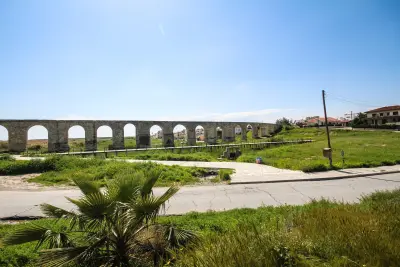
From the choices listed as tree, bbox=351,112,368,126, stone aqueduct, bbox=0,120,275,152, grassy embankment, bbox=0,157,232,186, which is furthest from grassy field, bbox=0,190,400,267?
tree, bbox=351,112,368,126

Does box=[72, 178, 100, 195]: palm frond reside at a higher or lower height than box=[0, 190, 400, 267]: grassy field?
higher

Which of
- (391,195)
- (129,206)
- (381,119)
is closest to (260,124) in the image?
(381,119)

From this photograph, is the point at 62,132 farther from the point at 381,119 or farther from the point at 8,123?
the point at 381,119

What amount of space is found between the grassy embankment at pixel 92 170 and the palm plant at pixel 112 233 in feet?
20.0

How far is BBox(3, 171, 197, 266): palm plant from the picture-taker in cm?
232

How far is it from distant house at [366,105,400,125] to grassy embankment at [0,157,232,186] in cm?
6715

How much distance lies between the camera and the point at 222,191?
776cm

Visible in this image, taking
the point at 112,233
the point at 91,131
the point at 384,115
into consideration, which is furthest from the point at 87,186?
the point at 384,115

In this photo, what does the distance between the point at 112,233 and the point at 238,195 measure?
5.21 metres

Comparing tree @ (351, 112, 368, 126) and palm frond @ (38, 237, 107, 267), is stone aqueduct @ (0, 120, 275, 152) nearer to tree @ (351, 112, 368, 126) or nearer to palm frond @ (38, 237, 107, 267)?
palm frond @ (38, 237, 107, 267)

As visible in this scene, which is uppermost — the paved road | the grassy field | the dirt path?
the grassy field

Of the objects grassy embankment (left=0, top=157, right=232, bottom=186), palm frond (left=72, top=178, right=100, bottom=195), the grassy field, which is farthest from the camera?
grassy embankment (left=0, top=157, right=232, bottom=186)

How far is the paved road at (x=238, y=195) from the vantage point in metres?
6.19

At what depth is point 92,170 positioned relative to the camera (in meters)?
10.7
